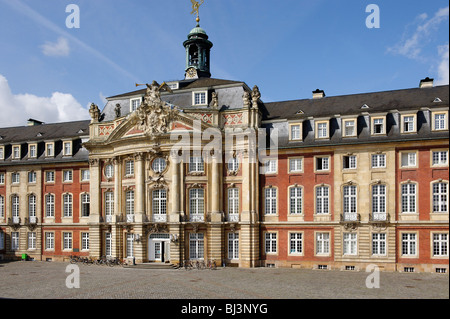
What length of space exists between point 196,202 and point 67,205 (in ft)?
59.7

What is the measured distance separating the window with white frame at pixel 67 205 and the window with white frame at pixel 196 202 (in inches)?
673

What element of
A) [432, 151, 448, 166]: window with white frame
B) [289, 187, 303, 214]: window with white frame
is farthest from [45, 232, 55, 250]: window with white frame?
[432, 151, 448, 166]: window with white frame

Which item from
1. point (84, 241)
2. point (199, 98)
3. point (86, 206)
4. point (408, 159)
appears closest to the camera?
point (408, 159)

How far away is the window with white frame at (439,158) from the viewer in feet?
141

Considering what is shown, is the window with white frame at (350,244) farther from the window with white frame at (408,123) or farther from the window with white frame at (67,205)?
the window with white frame at (67,205)

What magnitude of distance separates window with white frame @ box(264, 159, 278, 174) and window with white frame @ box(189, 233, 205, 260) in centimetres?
947

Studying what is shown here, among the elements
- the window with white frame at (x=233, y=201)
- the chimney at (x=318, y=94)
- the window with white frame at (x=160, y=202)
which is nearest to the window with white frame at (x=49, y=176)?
the window with white frame at (x=160, y=202)

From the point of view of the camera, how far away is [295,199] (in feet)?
157

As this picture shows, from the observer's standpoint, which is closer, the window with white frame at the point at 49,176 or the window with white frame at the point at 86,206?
the window with white frame at the point at 86,206

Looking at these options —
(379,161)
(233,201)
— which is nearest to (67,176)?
(233,201)

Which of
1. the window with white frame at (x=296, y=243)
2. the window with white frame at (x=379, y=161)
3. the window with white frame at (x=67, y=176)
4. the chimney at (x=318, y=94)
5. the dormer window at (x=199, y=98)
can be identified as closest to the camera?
the window with white frame at (x=379, y=161)

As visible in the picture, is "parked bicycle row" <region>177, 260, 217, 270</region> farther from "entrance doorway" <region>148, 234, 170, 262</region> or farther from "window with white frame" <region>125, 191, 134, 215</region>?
"window with white frame" <region>125, 191, 134, 215</region>

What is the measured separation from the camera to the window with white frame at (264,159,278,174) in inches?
1919

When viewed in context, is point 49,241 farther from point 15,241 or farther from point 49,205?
point 15,241
